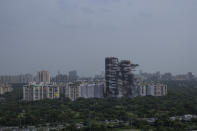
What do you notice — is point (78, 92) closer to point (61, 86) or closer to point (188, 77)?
point (61, 86)

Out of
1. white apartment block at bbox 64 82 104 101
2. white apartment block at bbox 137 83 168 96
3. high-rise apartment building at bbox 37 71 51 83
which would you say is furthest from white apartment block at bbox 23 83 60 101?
high-rise apartment building at bbox 37 71 51 83

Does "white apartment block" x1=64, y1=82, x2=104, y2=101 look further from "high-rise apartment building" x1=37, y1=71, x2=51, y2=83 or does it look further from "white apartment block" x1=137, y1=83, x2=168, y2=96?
"high-rise apartment building" x1=37, y1=71, x2=51, y2=83

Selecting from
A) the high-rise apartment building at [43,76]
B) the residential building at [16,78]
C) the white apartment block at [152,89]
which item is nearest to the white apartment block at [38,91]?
the white apartment block at [152,89]

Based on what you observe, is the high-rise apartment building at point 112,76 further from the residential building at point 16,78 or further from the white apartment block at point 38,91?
the residential building at point 16,78

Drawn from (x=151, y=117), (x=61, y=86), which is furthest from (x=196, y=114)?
(x=61, y=86)

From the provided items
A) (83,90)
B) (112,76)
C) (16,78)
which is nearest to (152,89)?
(112,76)

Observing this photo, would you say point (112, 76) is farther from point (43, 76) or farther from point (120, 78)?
point (43, 76)
